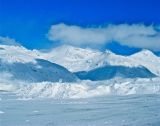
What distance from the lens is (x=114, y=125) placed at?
131 m

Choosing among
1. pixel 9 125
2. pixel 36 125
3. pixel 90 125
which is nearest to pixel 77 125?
pixel 90 125

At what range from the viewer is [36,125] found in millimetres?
137625

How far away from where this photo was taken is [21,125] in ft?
455

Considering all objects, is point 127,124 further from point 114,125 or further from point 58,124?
point 58,124

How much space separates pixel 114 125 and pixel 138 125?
701 centimetres

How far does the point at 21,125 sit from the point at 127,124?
32.2 metres

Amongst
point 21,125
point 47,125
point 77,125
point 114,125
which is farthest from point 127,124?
point 21,125

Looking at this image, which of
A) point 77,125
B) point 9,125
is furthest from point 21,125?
point 77,125

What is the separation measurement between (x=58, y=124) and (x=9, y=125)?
49.8 ft

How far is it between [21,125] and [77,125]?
17779 mm

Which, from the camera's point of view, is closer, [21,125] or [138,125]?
[138,125]

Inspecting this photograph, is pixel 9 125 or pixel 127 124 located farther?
pixel 9 125

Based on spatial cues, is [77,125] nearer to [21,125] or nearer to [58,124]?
[58,124]

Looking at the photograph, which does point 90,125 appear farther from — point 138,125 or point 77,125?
point 138,125
